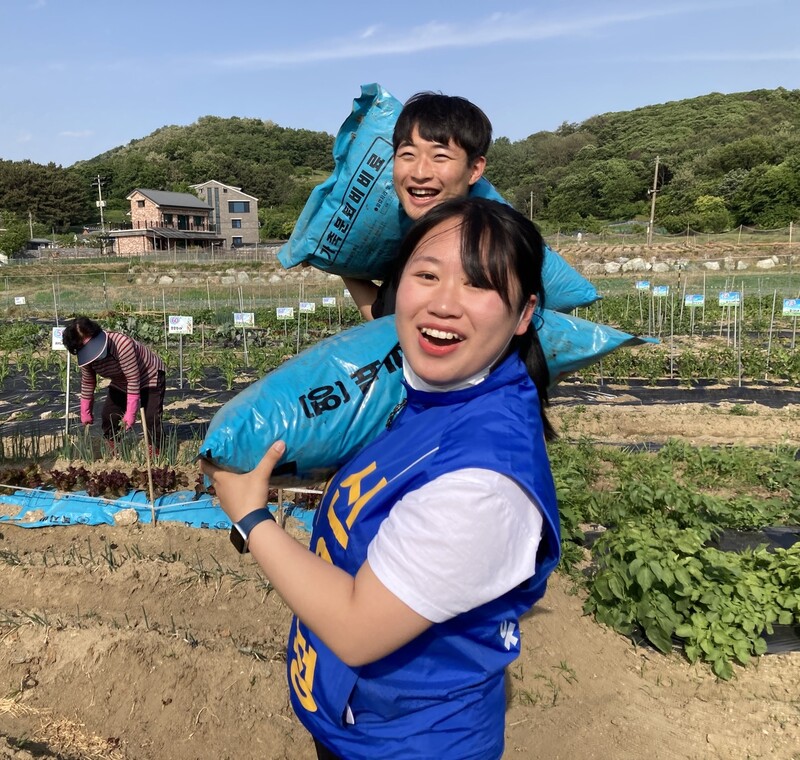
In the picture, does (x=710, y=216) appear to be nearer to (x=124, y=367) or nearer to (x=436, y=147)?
(x=124, y=367)

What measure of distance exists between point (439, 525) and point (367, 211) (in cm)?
131

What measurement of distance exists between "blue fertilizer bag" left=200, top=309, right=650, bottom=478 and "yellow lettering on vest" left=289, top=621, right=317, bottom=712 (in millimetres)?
324

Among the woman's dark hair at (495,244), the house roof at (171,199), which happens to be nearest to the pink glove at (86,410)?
the woman's dark hair at (495,244)

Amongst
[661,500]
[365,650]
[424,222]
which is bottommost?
[661,500]

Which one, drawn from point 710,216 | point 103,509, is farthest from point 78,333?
point 710,216

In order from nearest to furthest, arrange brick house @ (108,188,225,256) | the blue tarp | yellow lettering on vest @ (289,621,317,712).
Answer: yellow lettering on vest @ (289,621,317,712) < the blue tarp < brick house @ (108,188,225,256)

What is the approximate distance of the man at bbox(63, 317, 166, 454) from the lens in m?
5.02

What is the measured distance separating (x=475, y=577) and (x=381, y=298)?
1.11 meters

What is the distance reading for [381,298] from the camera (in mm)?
1803

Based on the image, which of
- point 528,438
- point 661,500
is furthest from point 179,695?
point 661,500

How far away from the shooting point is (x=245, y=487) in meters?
1.07

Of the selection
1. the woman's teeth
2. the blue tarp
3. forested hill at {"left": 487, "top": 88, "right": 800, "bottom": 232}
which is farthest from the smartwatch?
forested hill at {"left": 487, "top": 88, "right": 800, "bottom": 232}

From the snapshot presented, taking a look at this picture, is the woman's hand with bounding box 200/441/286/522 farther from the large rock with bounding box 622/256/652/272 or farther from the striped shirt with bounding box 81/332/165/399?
the large rock with bounding box 622/256/652/272

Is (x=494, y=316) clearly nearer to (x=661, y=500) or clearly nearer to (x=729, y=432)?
(x=661, y=500)
